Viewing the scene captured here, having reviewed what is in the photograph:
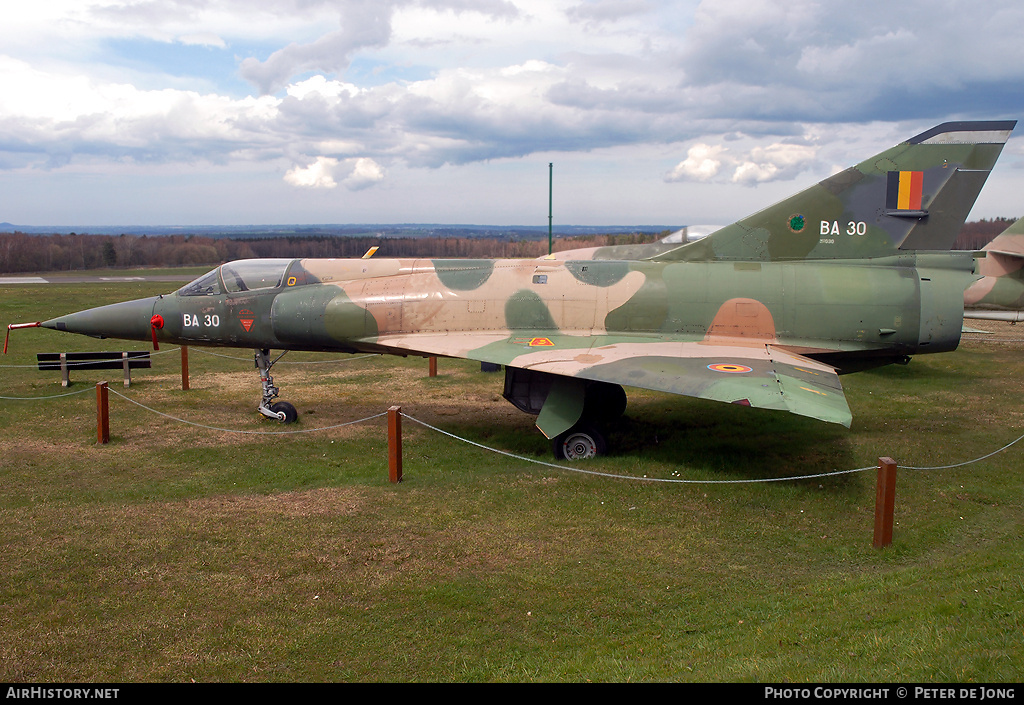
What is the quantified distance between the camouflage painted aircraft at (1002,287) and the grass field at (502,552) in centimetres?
554

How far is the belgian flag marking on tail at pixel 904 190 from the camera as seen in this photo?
1048 cm

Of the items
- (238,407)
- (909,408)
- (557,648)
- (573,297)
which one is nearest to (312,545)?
(557,648)

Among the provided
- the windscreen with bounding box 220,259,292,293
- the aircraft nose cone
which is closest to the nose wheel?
the windscreen with bounding box 220,259,292,293

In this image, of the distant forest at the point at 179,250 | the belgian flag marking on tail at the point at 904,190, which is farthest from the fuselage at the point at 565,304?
the distant forest at the point at 179,250

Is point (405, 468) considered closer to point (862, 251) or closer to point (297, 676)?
point (297, 676)

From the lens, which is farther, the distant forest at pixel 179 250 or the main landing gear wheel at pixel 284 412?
the distant forest at pixel 179 250

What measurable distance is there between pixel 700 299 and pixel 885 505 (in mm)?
4331

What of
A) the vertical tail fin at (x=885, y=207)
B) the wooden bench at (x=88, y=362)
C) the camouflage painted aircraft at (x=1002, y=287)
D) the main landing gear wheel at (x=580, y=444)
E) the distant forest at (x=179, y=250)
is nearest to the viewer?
the main landing gear wheel at (x=580, y=444)

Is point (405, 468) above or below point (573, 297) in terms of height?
below

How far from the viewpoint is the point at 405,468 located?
9523mm

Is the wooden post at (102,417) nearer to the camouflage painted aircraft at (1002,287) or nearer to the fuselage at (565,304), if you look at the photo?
the fuselage at (565,304)

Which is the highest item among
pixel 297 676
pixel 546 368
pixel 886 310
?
pixel 886 310

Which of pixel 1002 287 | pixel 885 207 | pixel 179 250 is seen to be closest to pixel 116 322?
pixel 885 207

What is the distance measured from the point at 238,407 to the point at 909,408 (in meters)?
12.4
